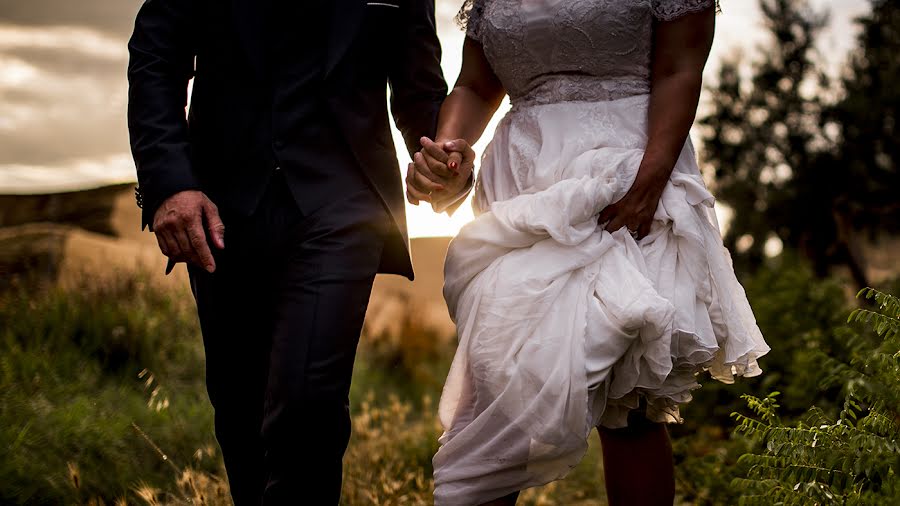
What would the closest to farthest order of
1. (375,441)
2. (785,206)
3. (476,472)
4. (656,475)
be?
(476,472), (656,475), (375,441), (785,206)

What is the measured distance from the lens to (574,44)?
2762 millimetres

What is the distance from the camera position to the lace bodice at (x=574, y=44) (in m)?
2.69

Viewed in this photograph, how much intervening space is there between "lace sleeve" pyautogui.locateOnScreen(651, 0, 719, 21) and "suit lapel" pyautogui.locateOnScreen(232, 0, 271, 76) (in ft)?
3.97

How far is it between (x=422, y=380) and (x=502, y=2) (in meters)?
5.98

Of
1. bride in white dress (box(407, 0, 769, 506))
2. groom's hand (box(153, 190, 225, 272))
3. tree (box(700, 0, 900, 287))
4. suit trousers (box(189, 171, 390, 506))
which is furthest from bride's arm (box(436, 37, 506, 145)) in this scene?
tree (box(700, 0, 900, 287))

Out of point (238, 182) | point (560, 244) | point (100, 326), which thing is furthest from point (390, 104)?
point (100, 326)

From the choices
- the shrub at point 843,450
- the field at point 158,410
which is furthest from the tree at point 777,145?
the shrub at point 843,450

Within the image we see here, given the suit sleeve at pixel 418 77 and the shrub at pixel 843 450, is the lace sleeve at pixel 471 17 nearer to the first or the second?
the suit sleeve at pixel 418 77

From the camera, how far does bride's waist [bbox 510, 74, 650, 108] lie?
9.21ft

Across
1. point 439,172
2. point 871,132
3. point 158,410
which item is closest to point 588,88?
point 439,172

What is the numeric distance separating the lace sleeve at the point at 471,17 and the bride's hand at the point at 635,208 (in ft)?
2.67

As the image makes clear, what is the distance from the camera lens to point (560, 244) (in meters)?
2.64

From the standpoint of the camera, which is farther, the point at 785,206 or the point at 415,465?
the point at 785,206

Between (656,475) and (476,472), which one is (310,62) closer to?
(476,472)
